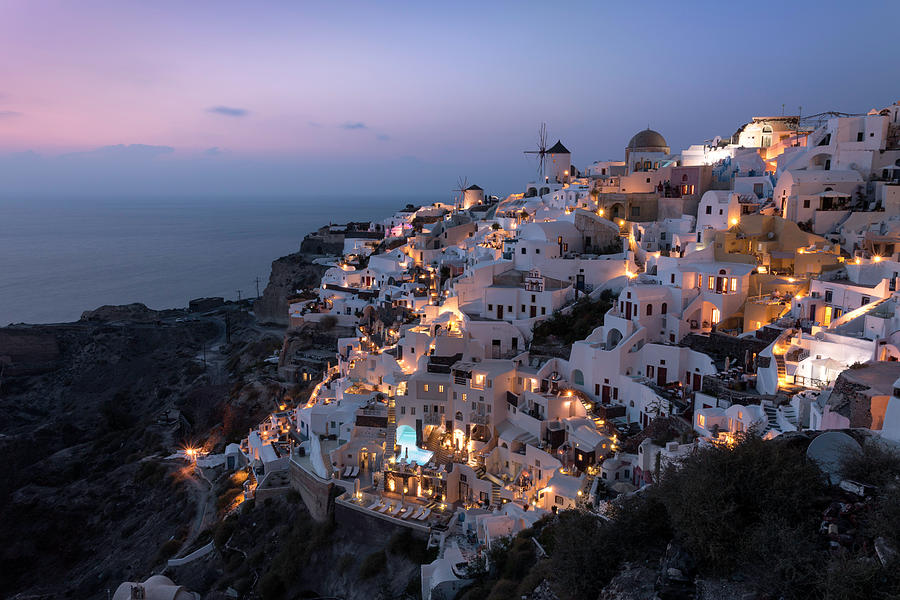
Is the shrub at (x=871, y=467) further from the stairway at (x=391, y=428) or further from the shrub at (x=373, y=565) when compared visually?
the stairway at (x=391, y=428)

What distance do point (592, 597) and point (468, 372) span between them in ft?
42.3

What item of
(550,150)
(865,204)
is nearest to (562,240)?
(865,204)

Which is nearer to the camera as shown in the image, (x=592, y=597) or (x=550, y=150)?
(x=592, y=597)

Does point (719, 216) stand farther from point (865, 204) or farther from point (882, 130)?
point (882, 130)

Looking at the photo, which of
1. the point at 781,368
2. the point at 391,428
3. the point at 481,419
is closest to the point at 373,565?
the point at 391,428

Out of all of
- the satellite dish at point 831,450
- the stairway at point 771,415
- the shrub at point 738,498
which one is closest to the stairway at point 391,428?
the stairway at point 771,415

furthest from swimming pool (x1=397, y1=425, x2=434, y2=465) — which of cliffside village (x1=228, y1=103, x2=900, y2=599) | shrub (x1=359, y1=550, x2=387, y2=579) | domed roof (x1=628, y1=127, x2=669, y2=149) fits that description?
domed roof (x1=628, y1=127, x2=669, y2=149)

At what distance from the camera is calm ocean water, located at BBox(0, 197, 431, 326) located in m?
72.2

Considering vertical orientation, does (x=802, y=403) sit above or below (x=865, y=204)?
below

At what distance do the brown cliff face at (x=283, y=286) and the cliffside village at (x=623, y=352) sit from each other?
66.0 feet

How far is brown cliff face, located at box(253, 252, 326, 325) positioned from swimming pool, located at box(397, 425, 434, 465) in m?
28.6

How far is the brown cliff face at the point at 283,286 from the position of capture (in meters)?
50.4

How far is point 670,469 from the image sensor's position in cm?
959

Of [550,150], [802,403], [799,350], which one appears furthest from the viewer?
[550,150]
